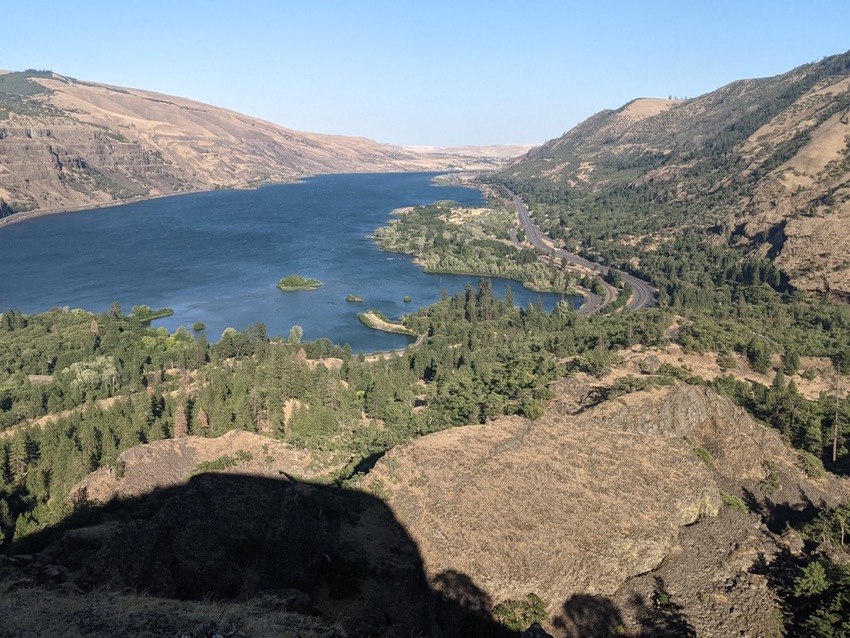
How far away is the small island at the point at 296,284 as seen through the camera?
135000 mm

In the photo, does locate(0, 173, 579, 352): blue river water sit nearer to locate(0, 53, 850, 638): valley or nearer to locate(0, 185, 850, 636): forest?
locate(0, 185, 850, 636): forest

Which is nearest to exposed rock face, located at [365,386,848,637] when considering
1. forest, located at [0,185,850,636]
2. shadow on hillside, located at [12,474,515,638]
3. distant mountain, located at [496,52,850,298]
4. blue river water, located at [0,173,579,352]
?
shadow on hillside, located at [12,474,515,638]

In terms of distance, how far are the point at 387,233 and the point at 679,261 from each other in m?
94.2

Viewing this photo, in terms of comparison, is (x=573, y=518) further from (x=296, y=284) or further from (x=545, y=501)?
(x=296, y=284)

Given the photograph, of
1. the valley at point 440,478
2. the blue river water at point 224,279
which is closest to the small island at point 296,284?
the blue river water at point 224,279

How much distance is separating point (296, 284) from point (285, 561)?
111074 millimetres

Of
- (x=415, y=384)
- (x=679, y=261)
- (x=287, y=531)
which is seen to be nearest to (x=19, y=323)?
(x=415, y=384)

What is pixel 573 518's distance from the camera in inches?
1252

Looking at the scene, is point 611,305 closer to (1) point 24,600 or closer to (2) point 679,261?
(2) point 679,261

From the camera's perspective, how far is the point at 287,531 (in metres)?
30.1

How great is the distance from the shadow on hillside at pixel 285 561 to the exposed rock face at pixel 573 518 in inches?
56.8

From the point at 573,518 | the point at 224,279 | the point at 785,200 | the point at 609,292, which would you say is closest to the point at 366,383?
the point at 573,518

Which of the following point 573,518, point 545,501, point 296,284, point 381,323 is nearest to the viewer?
point 573,518

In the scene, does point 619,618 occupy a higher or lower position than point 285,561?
lower
